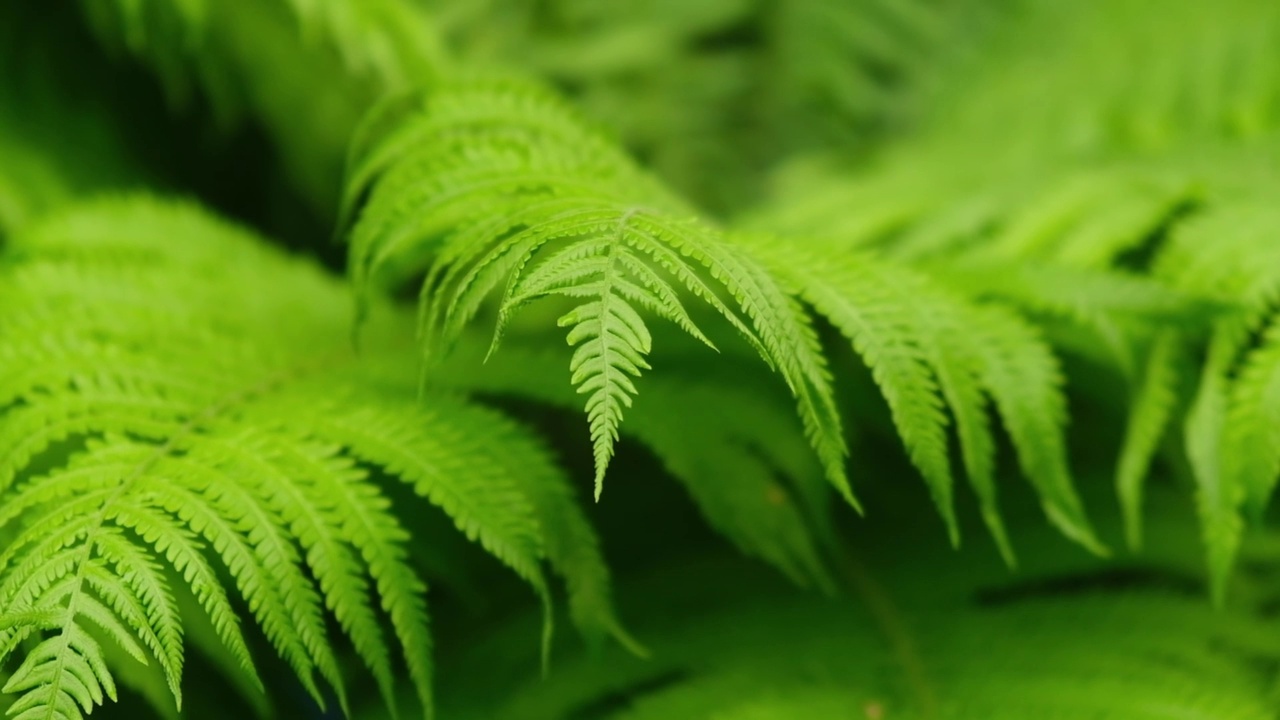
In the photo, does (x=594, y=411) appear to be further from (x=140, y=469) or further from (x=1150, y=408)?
(x=1150, y=408)

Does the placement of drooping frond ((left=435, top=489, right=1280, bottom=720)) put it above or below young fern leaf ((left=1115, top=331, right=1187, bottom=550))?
below

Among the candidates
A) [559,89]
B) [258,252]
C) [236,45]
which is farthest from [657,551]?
[559,89]

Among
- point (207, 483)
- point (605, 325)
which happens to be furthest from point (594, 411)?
point (207, 483)

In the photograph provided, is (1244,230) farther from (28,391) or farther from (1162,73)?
(28,391)

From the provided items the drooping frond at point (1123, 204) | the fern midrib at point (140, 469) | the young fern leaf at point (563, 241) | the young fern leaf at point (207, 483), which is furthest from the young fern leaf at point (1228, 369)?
the fern midrib at point (140, 469)

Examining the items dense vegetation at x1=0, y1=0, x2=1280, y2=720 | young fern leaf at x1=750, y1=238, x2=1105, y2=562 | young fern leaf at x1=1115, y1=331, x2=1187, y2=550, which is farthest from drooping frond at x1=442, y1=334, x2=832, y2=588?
young fern leaf at x1=1115, y1=331, x2=1187, y2=550

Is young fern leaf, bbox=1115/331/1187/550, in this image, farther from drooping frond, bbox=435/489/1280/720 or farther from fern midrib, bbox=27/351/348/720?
fern midrib, bbox=27/351/348/720

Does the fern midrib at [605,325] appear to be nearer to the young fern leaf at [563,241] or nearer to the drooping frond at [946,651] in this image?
the young fern leaf at [563,241]
